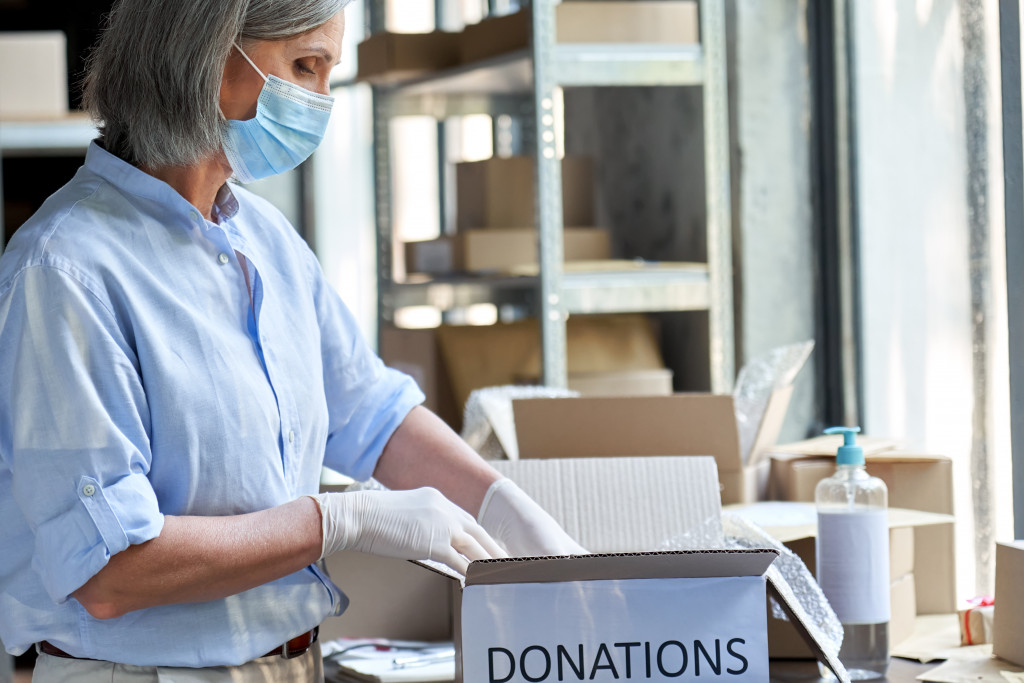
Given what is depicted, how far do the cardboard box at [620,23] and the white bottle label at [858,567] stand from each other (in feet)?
4.02

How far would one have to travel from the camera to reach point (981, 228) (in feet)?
6.11

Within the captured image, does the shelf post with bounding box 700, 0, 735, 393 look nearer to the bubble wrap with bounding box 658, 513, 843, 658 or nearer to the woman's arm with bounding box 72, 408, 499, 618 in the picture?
the bubble wrap with bounding box 658, 513, 843, 658

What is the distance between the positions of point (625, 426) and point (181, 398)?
696 millimetres

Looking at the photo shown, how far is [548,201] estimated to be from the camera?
2186 mm

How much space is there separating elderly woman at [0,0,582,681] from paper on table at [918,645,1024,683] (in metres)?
0.44

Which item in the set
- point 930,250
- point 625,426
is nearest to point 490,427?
point 625,426

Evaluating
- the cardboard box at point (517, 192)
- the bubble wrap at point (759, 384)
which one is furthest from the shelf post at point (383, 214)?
the bubble wrap at point (759, 384)

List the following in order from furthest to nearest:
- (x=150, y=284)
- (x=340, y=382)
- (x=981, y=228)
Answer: (x=981, y=228) → (x=340, y=382) → (x=150, y=284)

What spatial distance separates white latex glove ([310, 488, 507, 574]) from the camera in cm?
107

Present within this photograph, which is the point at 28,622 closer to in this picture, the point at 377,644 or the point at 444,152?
the point at 377,644

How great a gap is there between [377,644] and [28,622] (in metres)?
0.59

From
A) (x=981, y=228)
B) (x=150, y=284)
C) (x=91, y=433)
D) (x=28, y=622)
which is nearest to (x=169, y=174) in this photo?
(x=150, y=284)

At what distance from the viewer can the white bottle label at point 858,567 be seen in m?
1.29

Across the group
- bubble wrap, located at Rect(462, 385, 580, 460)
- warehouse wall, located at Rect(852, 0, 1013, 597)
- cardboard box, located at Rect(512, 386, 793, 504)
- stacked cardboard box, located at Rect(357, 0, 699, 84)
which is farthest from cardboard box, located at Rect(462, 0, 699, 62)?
cardboard box, located at Rect(512, 386, 793, 504)
